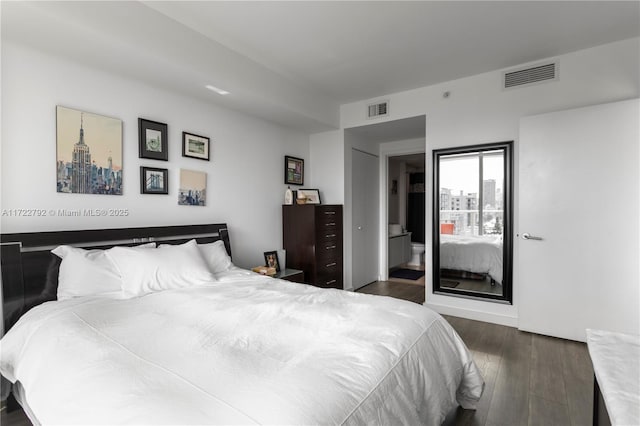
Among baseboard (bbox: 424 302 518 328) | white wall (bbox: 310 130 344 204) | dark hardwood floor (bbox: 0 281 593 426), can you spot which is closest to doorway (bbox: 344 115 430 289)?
white wall (bbox: 310 130 344 204)

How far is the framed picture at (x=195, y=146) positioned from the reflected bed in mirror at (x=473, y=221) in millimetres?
2657

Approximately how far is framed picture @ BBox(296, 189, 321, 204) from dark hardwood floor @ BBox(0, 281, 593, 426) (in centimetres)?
233

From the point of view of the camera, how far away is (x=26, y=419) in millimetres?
1812

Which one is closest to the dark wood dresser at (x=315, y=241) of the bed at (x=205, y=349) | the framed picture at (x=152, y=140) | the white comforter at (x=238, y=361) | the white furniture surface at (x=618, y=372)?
the bed at (x=205, y=349)

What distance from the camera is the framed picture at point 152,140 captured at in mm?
2670

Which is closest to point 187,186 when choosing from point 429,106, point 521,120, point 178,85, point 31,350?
point 178,85

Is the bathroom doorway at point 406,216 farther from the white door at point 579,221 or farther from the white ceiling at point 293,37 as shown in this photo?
the white ceiling at point 293,37

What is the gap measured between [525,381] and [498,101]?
2.72 m

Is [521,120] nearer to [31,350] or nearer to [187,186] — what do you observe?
[187,186]

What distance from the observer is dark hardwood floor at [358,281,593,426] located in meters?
1.84

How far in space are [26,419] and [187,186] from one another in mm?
1972

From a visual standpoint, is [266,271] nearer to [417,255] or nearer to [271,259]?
[271,259]

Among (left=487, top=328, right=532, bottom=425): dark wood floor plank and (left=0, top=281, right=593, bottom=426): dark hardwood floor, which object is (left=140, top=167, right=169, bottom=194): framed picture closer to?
(left=0, top=281, right=593, bottom=426): dark hardwood floor

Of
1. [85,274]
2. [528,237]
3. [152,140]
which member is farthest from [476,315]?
[152,140]
